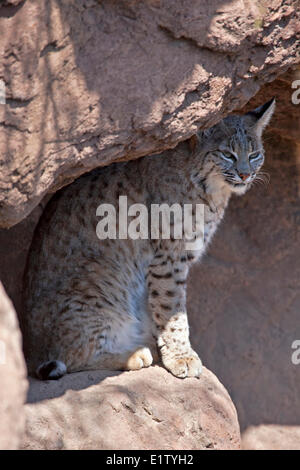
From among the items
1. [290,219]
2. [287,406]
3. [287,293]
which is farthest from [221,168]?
[287,406]

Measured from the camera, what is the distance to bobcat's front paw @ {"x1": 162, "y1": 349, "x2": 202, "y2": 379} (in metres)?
4.09

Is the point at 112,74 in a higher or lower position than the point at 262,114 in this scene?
lower

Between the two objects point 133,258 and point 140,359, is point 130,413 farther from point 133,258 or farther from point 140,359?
point 133,258

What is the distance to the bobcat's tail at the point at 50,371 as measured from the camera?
368 centimetres

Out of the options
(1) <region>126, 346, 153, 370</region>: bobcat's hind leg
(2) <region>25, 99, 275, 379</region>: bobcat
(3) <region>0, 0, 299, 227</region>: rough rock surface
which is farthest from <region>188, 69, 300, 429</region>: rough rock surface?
(3) <region>0, 0, 299, 227</region>: rough rock surface

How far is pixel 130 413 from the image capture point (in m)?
3.56

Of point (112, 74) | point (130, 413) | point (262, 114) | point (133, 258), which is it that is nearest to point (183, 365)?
point (130, 413)

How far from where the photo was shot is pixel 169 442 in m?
3.58

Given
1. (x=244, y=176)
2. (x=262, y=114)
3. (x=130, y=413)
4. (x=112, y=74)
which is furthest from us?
(x=262, y=114)

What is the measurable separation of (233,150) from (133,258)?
1.03 m

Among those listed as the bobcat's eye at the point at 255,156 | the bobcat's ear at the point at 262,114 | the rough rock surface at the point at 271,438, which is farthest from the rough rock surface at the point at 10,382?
the rough rock surface at the point at 271,438

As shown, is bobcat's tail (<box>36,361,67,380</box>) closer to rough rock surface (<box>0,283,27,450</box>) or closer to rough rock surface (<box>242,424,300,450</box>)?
rough rock surface (<box>0,283,27,450</box>)

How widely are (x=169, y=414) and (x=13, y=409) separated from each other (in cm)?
167

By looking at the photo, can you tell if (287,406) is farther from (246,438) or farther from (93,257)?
(93,257)
